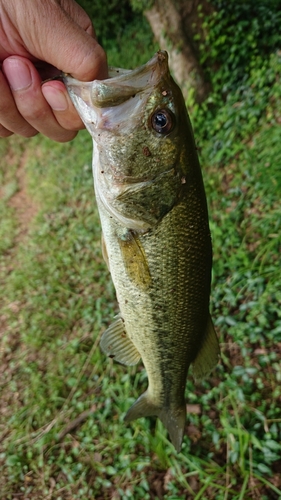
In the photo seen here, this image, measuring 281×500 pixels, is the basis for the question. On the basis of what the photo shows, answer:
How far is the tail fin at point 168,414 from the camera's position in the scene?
2.10 metres

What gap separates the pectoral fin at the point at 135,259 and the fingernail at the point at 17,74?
750 mm

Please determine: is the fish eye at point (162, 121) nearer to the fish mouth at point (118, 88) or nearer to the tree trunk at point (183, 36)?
the fish mouth at point (118, 88)

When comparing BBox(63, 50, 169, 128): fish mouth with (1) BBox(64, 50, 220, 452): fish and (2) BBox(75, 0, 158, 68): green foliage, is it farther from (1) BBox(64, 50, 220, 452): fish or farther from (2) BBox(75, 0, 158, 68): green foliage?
(2) BBox(75, 0, 158, 68): green foliage

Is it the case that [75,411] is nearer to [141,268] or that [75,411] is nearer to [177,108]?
[141,268]

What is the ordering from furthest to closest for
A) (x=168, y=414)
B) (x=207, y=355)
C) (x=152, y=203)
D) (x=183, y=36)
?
(x=183, y=36), (x=168, y=414), (x=207, y=355), (x=152, y=203)

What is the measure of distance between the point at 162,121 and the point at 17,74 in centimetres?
65

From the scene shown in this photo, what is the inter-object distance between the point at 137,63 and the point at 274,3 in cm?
423

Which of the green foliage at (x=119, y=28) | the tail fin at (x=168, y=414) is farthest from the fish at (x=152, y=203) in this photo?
the green foliage at (x=119, y=28)

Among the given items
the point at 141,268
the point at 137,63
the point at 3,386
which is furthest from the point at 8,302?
the point at 137,63

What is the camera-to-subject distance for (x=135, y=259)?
5.41 ft

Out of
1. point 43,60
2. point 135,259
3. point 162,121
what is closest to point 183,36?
point 43,60

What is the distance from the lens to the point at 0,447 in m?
3.61

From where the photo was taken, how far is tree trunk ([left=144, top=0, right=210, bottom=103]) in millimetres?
5293

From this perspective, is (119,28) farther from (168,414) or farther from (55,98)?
(168,414)
